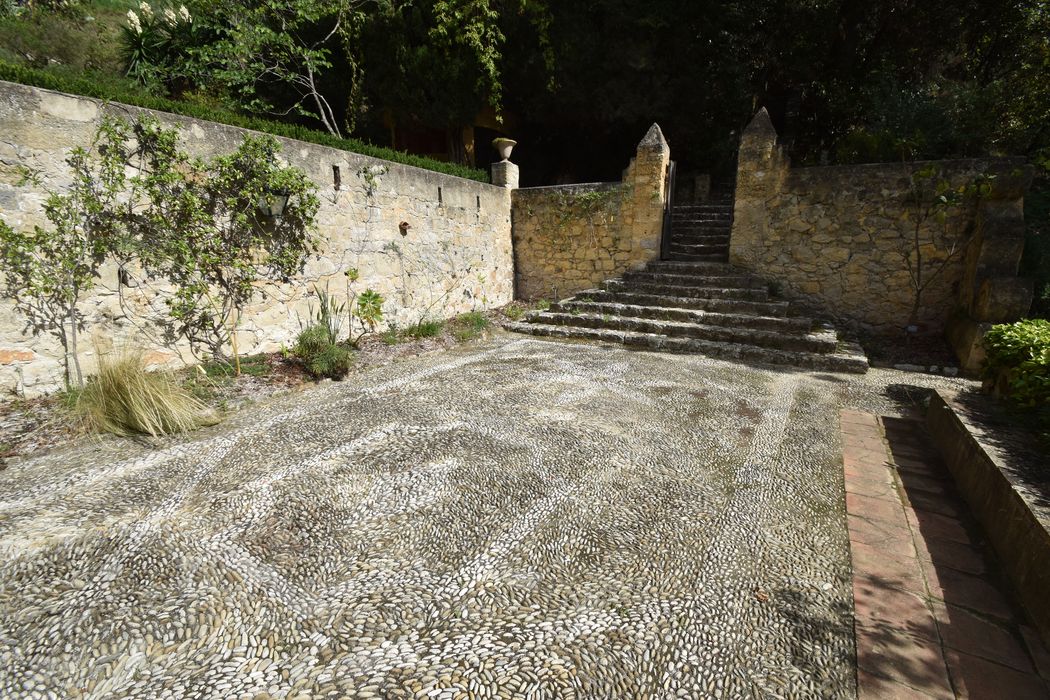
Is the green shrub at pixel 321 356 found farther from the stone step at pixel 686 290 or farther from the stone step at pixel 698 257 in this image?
the stone step at pixel 698 257

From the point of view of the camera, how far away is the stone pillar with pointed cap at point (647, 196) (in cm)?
718

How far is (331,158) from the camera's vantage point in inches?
210

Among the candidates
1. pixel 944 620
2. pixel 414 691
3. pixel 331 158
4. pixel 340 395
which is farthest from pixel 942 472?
pixel 331 158

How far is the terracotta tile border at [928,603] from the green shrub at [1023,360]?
75 cm

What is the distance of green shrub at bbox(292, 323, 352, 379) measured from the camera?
450 cm

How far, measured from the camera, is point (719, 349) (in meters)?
5.46

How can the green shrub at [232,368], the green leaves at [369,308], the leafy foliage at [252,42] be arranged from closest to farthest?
the green shrub at [232,368], the green leaves at [369,308], the leafy foliage at [252,42]

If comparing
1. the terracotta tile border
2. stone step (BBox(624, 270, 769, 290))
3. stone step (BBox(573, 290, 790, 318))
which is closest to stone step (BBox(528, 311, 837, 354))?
stone step (BBox(573, 290, 790, 318))

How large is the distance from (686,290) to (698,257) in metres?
1.54

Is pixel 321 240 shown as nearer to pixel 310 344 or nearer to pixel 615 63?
pixel 310 344

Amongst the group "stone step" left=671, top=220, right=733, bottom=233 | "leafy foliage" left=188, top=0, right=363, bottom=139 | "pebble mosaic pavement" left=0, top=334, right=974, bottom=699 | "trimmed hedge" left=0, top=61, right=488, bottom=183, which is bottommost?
"pebble mosaic pavement" left=0, top=334, right=974, bottom=699

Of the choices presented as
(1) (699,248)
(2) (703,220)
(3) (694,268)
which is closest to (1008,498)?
(3) (694,268)

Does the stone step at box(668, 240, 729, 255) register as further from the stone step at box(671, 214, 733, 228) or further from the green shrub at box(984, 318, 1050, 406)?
the green shrub at box(984, 318, 1050, 406)

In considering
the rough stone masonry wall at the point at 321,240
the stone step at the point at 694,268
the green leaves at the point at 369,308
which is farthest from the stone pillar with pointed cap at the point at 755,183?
the green leaves at the point at 369,308
